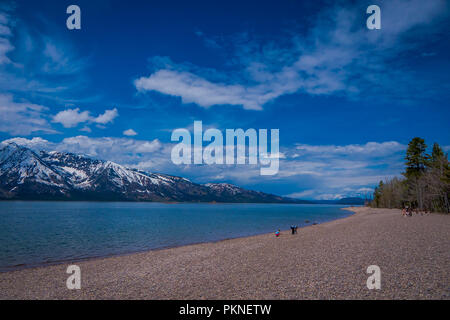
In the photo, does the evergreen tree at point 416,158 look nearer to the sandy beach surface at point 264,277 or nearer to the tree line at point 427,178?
the tree line at point 427,178

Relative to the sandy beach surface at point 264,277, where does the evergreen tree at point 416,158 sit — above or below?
above

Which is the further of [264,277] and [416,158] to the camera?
[416,158]

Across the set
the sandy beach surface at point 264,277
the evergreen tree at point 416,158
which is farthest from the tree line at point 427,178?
the sandy beach surface at point 264,277

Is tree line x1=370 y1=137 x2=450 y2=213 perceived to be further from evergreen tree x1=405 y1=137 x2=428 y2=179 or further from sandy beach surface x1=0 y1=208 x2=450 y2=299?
sandy beach surface x1=0 y1=208 x2=450 y2=299

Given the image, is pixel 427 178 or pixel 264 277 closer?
pixel 264 277

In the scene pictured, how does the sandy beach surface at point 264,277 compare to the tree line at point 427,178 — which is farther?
the tree line at point 427,178

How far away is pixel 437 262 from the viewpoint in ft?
50.5

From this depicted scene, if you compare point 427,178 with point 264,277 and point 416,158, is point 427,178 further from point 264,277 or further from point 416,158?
point 264,277

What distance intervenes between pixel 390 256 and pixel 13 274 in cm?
2745

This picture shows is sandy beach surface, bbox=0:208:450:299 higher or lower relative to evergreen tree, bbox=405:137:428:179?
lower

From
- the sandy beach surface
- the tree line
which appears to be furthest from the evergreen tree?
the sandy beach surface

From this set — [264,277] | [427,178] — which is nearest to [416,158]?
[427,178]
